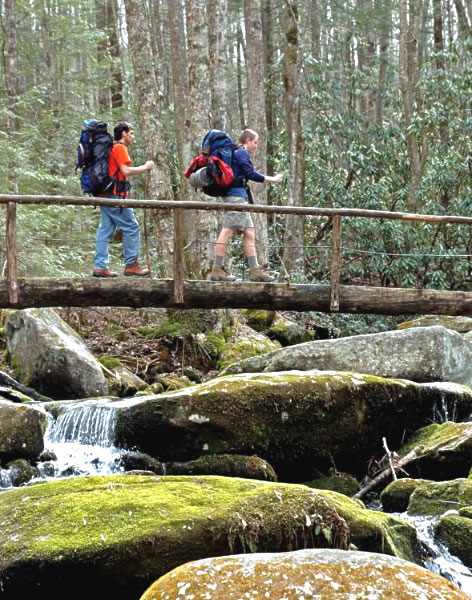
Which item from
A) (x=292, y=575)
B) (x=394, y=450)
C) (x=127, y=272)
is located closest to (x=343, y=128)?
(x=127, y=272)

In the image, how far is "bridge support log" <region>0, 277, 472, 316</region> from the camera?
968 centimetres

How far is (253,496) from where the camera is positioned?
5.39m

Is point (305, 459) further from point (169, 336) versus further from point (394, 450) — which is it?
point (169, 336)

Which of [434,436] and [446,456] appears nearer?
[446,456]

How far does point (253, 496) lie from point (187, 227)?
12.8m

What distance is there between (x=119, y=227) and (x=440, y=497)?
5008mm

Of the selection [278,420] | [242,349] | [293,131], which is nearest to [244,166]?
[278,420]

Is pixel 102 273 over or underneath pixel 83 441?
over

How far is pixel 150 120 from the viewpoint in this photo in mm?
14562

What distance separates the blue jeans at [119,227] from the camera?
983 centimetres

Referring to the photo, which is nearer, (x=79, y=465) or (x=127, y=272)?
(x=79, y=465)

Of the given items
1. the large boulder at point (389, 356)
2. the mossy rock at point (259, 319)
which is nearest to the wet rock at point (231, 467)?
the large boulder at point (389, 356)

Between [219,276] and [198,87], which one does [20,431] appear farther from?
[198,87]

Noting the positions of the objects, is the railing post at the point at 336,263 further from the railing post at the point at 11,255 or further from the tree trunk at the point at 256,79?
the tree trunk at the point at 256,79
